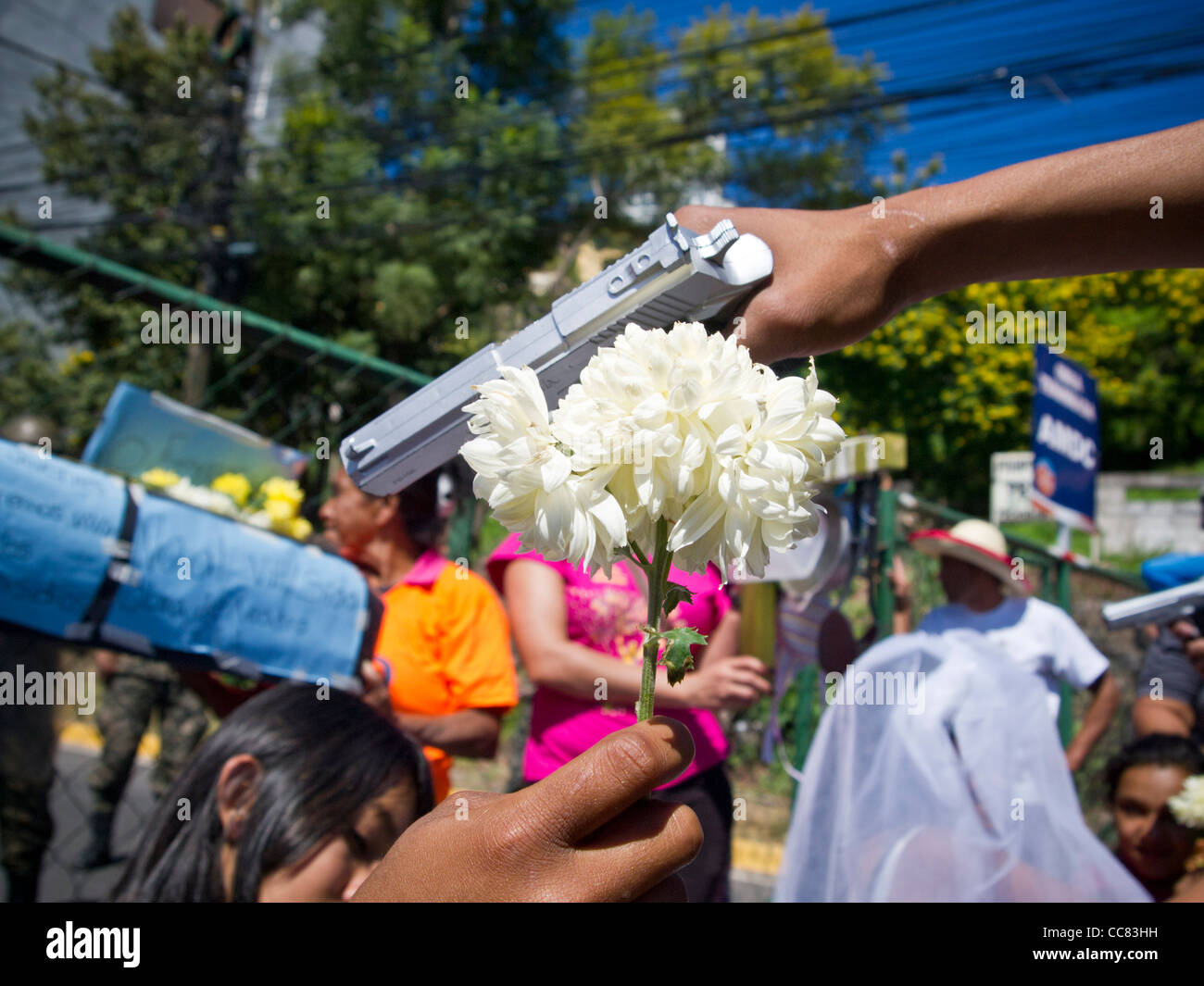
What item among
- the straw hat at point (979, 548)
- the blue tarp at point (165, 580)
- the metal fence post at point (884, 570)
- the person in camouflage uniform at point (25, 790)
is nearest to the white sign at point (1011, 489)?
the straw hat at point (979, 548)

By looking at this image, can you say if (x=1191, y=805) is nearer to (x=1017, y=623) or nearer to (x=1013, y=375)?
(x=1017, y=623)

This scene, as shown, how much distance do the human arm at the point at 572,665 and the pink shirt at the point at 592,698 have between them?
0.15 ft

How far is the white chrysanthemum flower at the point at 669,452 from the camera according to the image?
2.40 ft

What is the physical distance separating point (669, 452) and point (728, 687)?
5.89 ft

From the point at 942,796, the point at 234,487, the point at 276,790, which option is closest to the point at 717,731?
the point at 942,796

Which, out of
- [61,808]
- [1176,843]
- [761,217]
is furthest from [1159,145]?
[61,808]

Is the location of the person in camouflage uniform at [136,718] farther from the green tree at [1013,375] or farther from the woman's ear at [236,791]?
the green tree at [1013,375]

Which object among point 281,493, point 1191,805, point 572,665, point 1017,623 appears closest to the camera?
point 572,665

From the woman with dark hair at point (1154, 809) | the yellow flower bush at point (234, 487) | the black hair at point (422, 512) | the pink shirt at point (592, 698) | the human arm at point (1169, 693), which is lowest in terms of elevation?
the woman with dark hair at point (1154, 809)

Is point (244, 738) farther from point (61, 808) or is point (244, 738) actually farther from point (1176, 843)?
point (61, 808)

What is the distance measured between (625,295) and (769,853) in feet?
16.8

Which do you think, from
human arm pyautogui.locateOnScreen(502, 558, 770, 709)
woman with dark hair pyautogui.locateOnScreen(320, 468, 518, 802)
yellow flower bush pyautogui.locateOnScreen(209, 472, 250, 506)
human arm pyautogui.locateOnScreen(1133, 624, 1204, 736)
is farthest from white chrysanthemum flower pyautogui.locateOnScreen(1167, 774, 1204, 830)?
yellow flower bush pyautogui.locateOnScreen(209, 472, 250, 506)

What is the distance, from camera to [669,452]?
73cm

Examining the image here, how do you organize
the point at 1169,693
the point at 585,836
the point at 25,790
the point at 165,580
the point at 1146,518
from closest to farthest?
the point at 585,836, the point at 165,580, the point at 25,790, the point at 1169,693, the point at 1146,518
